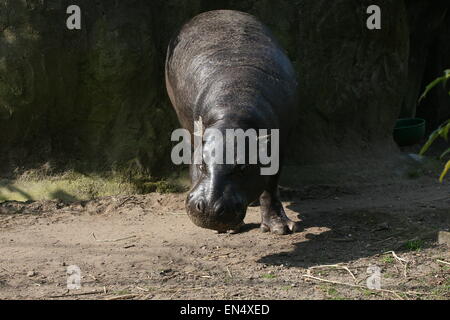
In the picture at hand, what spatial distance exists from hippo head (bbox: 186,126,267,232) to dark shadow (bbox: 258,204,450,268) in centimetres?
68

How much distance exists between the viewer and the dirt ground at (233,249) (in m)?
4.99

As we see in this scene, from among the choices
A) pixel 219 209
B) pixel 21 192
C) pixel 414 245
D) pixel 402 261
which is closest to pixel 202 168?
pixel 219 209

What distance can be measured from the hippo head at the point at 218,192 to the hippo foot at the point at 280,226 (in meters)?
1.00

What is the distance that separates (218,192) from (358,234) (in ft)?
6.02

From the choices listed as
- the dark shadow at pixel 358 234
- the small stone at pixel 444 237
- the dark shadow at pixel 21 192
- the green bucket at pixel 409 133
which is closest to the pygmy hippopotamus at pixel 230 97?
the dark shadow at pixel 358 234

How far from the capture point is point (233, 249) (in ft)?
19.9

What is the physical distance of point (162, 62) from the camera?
800 cm

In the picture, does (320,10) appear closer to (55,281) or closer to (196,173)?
(196,173)

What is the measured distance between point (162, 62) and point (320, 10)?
82.4 inches

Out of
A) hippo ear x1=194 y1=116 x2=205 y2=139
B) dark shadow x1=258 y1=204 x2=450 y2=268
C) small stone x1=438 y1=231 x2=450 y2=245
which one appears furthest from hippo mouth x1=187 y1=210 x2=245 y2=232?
small stone x1=438 y1=231 x2=450 y2=245

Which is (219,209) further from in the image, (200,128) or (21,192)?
(21,192)

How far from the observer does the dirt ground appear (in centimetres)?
499

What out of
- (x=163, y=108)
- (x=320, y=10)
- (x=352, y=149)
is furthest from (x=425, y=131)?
(x=163, y=108)

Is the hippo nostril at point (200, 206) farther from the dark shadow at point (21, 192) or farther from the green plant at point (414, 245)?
the dark shadow at point (21, 192)
